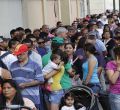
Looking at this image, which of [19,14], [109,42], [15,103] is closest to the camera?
[15,103]

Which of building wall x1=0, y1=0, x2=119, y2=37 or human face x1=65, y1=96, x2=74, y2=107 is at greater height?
building wall x1=0, y1=0, x2=119, y2=37

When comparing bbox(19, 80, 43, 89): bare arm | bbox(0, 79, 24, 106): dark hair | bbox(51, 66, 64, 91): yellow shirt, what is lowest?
bbox(51, 66, 64, 91): yellow shirt

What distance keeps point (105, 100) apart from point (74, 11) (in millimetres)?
18183

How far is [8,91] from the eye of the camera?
5.89 m

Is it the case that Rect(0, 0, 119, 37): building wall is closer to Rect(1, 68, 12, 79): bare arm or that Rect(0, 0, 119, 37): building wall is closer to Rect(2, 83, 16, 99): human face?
Rect(1, 68, 12, 79): bare arm

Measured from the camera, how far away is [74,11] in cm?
2598

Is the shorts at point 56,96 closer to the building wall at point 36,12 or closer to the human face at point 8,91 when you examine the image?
the human face at point 8,91

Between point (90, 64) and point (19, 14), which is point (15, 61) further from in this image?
point (19, 14)

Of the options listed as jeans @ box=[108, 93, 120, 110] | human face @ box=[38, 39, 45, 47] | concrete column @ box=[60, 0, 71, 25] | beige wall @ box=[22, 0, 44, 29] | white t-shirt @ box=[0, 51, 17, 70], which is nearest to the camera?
jeans @ box=[108, 93, 120, 110]

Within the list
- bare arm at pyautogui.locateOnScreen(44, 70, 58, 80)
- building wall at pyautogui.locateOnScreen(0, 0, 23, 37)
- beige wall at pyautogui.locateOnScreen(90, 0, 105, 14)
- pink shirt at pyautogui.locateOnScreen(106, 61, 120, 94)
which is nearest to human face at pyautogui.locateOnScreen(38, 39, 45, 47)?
bare arm at pyautogui.locateOnScreen(44, 70, 58, 80)

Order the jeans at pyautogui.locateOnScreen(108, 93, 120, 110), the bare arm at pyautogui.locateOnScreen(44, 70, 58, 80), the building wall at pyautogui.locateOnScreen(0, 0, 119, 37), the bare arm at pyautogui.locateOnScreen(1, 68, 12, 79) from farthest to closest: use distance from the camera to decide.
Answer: the building wall at pyautogui.locateOnScreen(0, 0, 119, 37) < the bare arm at pyautogui.locateOnScreen(44, 70, 58, 80) < the jeans at pyautogui.locateOnScreen(108, 93, 120, 110) < the bare arm at pyautogui.locateOnScreen(1, 68, 12, 79)

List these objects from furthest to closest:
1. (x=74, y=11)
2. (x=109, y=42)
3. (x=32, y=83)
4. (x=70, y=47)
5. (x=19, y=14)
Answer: (x=74, y=11)
(x=19, y=14)
(x=109, y=42)
(x=70, y=47)
(x=32, y=83)

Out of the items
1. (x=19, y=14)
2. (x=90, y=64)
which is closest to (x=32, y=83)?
(x=90, y=64)

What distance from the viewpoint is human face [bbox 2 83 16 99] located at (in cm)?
588
